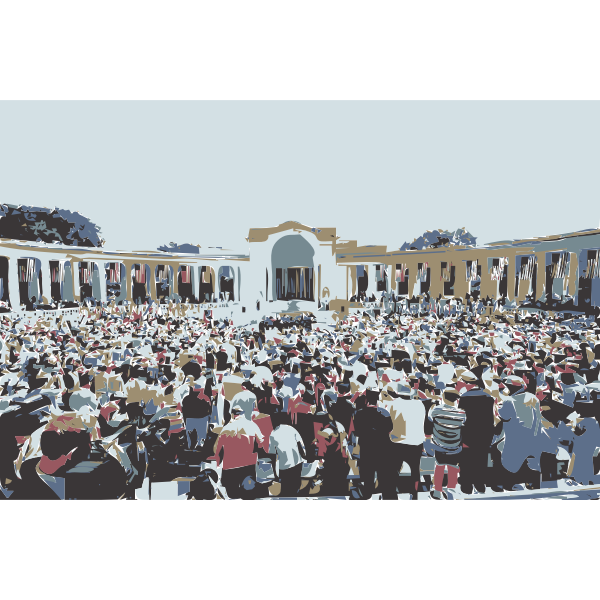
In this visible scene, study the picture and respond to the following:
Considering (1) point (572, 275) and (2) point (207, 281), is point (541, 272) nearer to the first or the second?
(1) point (572, 275)

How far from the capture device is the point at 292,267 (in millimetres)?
20094

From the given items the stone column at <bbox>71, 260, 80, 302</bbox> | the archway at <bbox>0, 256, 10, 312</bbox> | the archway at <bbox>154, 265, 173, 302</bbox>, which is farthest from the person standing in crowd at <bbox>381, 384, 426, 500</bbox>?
the archway at <bbox>154, 265, 173, 302</bbox>

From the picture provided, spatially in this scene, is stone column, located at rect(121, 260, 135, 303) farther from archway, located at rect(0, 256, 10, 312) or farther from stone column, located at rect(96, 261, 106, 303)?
archway, located at rect(0, 256, 10, 312)

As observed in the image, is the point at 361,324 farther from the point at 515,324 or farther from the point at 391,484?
the point at 391,484

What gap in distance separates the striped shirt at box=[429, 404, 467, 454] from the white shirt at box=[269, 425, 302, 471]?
1812 mm

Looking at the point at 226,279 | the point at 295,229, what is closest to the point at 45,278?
the point at 295,229

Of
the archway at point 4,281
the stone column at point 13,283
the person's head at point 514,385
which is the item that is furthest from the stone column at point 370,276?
the archway at point 4,281

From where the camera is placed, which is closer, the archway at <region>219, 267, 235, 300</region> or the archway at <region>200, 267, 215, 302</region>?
the archway at <region>200, 267, 215, 302</region>

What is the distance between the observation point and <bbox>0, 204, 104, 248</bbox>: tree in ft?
63.2

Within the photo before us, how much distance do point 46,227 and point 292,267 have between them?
16.9 metres

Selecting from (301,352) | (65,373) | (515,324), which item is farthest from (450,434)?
(515,324)

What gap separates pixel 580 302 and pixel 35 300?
75.5ft

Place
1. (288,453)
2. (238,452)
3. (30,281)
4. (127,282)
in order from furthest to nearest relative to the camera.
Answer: (127,282) < (30,281) < (288,453) < (238,452)

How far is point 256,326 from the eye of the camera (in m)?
13.5
